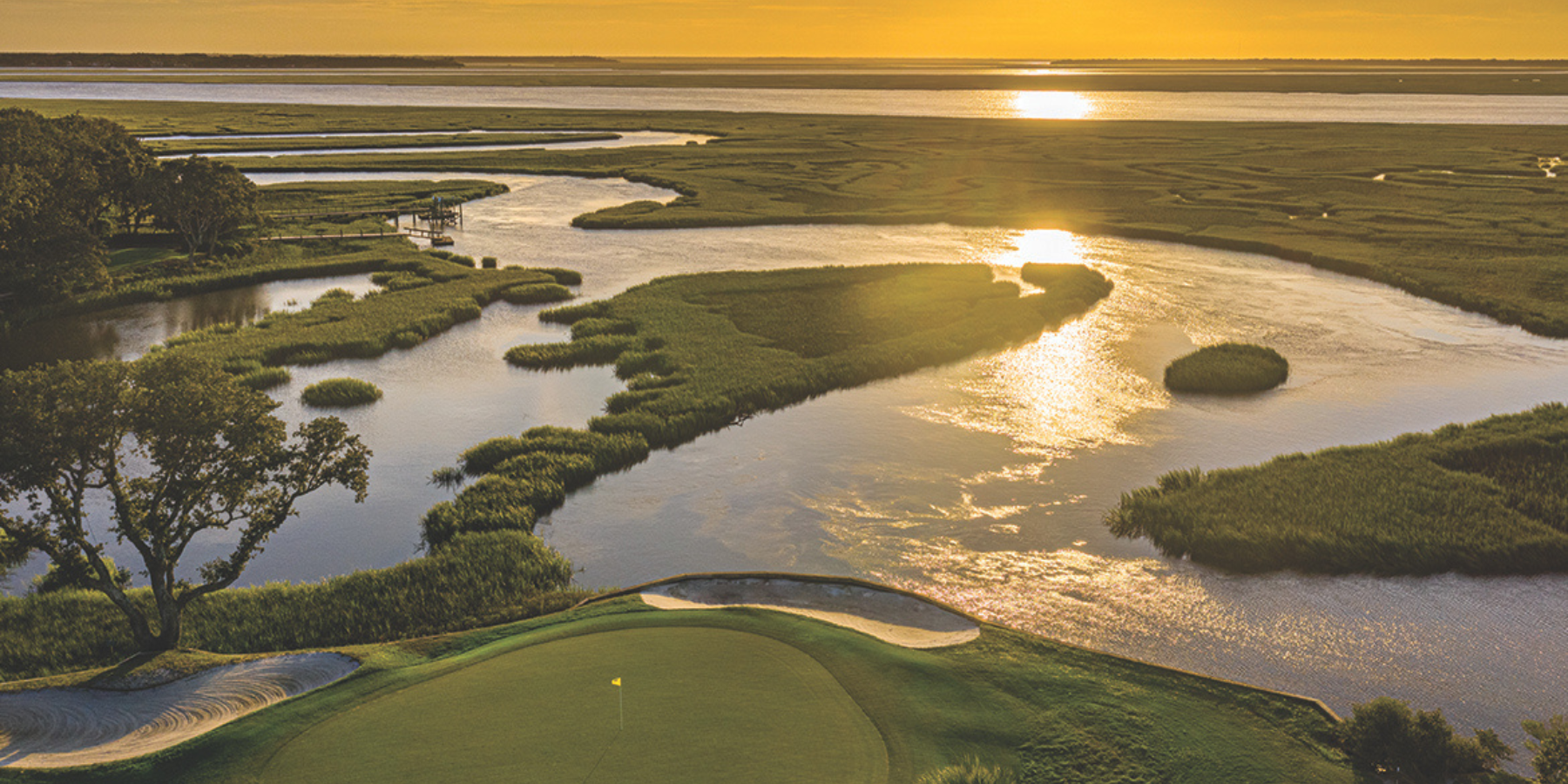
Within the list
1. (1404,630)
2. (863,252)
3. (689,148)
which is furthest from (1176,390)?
(689,148)

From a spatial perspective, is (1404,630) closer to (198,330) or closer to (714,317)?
(714,317)

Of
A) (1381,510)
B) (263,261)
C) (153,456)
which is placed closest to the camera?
(153,456)

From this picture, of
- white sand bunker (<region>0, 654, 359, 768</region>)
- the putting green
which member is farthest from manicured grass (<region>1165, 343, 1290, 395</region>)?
white sand bunker (<region>0, 654, 359, 768</region>)

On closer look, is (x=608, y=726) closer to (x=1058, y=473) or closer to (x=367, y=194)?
(x=1058, y=473)

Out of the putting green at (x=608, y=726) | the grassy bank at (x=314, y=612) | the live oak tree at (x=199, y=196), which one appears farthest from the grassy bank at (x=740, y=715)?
the live oak tree at (x=199, y=196)

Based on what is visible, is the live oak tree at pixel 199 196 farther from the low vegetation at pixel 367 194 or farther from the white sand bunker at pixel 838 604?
the white sand bunker at pixel 838 604

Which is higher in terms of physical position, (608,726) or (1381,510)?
(1381,510)

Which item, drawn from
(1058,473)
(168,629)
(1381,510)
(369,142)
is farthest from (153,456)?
(369,142)
